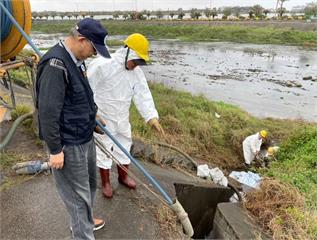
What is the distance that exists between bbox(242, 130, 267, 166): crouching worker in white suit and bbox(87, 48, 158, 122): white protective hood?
5275 mm

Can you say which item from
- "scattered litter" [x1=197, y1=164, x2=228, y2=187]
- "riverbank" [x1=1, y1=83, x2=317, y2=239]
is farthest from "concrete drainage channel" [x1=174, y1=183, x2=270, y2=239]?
"riverbank" [x1=1, y1=83, x2=317, y2=239]

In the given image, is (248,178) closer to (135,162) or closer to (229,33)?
(135,162)

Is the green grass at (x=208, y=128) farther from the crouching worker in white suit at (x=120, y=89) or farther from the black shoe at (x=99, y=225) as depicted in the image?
the black shoe at (x=99, y=225)

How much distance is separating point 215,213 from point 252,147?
404 cm

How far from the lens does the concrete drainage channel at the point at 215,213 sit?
388 centimetres

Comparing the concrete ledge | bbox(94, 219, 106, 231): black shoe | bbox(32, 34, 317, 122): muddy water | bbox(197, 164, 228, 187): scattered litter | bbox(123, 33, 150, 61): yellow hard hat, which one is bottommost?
bbox(32, 34, 317, 122): muddy water

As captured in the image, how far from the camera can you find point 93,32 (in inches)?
88.0

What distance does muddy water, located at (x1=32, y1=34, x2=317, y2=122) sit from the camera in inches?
591

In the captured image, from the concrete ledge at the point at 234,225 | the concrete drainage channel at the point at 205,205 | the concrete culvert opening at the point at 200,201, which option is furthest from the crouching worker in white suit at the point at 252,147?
the concrete ledge at the point at 234,225

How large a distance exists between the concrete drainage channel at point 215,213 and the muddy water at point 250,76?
868 cm

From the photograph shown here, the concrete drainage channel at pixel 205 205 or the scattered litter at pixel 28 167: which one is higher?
the scattered litter at pixel 28 167

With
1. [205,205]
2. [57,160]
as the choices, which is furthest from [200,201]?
[57,160]

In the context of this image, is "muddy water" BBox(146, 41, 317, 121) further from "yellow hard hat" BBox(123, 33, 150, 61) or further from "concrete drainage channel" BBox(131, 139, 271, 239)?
"yellow hard hat" BBox(123, 33, 150, 61)

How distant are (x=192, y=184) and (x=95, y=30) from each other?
342 centimetres
